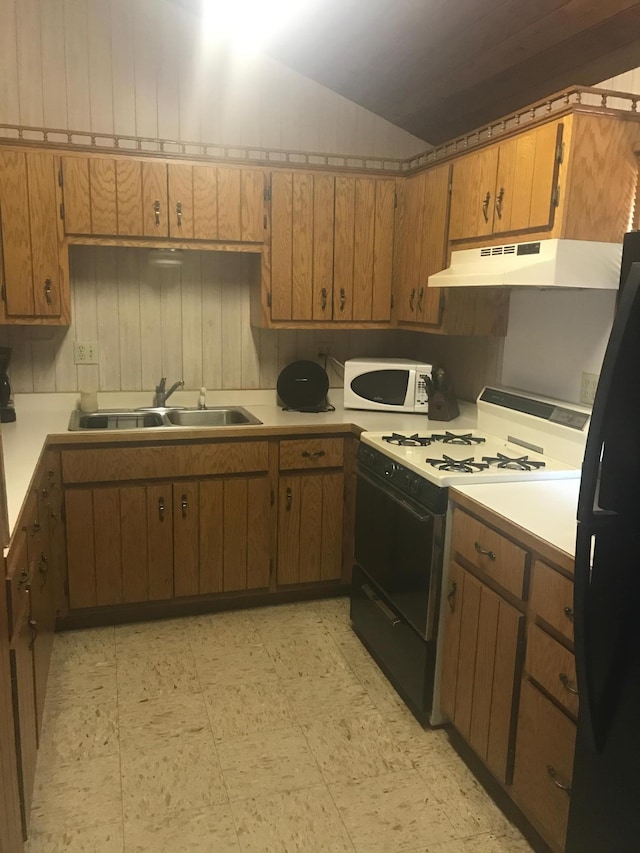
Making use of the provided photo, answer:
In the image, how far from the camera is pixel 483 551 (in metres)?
1.98

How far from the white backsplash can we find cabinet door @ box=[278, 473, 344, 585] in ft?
2.61

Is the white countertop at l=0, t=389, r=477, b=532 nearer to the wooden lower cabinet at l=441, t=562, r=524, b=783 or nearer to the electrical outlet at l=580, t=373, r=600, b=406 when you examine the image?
the electrical outlet at l=580, t=373, r=600, b=406

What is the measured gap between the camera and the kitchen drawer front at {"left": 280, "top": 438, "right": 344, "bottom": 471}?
3068 mm

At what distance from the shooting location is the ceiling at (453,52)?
2.23m

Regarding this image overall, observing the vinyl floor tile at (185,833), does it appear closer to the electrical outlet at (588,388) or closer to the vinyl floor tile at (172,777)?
the vinyl floor tile at (172,777)

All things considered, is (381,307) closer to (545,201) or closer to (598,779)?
(545,201)

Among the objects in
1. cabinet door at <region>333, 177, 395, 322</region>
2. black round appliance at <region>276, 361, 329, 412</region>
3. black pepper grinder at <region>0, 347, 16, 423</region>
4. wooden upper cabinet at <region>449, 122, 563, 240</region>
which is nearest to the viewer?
wooden upper cabinet at <region>449, 122, 563, 240</region>

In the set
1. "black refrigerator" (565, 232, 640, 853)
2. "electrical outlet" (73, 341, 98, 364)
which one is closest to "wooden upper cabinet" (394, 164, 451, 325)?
"electrical outlet" (73, 341, 98, 364)

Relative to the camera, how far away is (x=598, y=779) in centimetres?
140

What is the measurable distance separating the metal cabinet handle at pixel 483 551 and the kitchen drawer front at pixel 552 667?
0.76 ft

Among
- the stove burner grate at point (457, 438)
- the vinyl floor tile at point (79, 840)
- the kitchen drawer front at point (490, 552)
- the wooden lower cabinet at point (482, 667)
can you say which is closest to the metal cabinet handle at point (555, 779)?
the wooden lower cabinet at point (482, 667)

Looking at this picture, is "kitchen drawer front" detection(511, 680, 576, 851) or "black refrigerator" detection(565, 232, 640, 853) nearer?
"black refrigerator" detection(565, 232, 640, 853)

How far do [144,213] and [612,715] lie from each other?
8.86ft

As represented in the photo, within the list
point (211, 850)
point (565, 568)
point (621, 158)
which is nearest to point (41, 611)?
point (211, 850)
